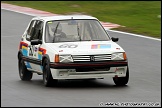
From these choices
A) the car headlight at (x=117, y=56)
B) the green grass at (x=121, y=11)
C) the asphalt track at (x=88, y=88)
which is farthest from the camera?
the green grass at (x=121, y=11)

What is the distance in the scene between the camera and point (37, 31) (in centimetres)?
1571

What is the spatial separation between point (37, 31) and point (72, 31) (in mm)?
1041

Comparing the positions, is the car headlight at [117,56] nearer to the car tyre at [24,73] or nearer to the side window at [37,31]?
the side window at [37,31]

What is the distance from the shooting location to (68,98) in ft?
40.4

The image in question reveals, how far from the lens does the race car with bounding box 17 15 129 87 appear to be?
45.6 ft

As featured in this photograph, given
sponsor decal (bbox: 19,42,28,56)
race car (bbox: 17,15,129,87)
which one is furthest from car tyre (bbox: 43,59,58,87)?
sponsor decal (bbox: 19,42,28,56)

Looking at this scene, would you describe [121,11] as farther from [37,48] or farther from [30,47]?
[37,48]

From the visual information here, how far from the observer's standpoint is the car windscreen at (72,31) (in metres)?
14.9

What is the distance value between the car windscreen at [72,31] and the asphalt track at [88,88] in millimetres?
1000

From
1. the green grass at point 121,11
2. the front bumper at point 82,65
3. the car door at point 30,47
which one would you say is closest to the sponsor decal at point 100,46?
the front bumper at point 82,65

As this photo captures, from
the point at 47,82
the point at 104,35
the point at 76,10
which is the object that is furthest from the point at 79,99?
the point at 76,10

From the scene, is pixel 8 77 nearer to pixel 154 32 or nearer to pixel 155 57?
pixel 155 57

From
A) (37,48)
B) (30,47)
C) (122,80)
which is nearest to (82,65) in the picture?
(122,80)

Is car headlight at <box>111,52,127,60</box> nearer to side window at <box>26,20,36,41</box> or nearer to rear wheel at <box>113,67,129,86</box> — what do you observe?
rear wheel at <box>113,67,129,86</box>
